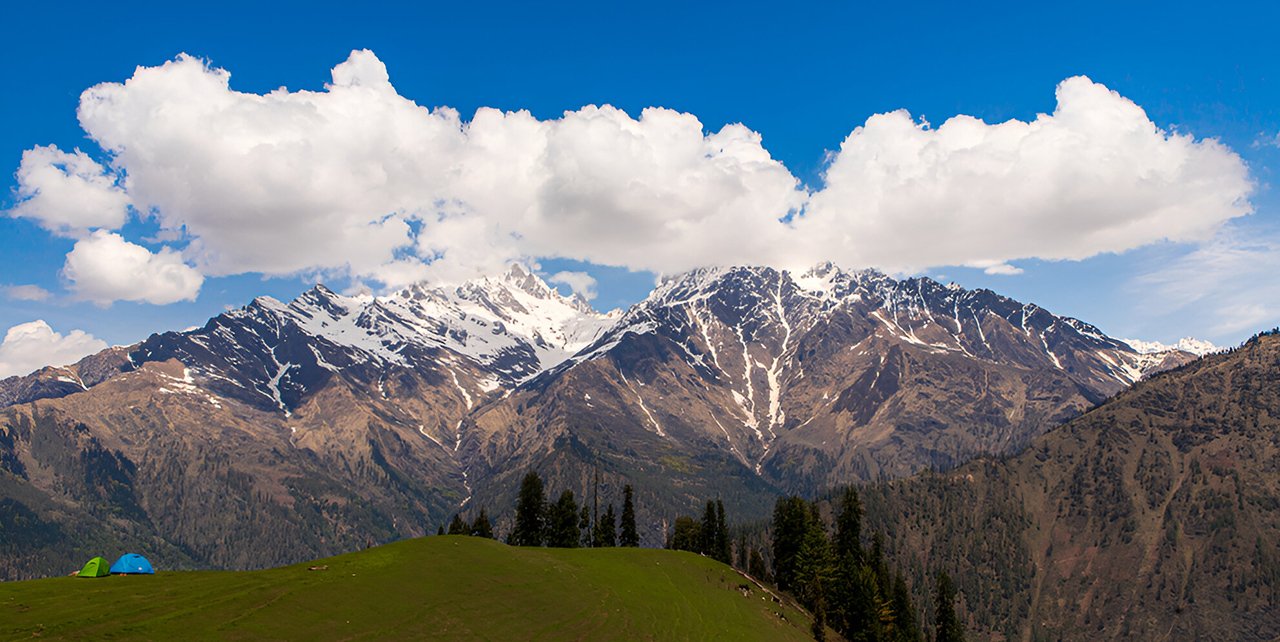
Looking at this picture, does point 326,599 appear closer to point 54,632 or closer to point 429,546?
point 54,632

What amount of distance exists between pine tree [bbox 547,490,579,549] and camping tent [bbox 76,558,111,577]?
8249cm

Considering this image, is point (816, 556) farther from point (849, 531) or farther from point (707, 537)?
point (707, 537)

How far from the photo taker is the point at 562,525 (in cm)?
15188

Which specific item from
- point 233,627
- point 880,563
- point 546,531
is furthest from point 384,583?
point 880,563

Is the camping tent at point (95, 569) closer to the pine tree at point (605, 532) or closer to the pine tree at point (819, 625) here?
the pine tree at point (819, 625)

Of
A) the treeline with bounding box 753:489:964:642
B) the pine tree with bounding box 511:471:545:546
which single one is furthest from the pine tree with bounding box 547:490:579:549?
the treeline with bounding box 753:489:964:642

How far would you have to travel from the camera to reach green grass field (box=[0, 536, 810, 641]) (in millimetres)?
53844

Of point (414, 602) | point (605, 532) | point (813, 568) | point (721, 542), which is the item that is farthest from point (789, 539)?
point (414, 602)

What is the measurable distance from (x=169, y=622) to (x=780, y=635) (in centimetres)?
6172

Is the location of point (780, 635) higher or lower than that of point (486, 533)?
lower

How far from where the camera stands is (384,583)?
70.5 meters

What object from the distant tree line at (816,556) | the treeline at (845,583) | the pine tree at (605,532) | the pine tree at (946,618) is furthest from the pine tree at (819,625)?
the pine tree at (605,532)

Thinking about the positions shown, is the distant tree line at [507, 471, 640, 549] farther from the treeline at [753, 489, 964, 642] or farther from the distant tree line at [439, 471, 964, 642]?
the treeline at [753, 489, 964, 642]

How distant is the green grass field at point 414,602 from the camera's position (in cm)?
5384
